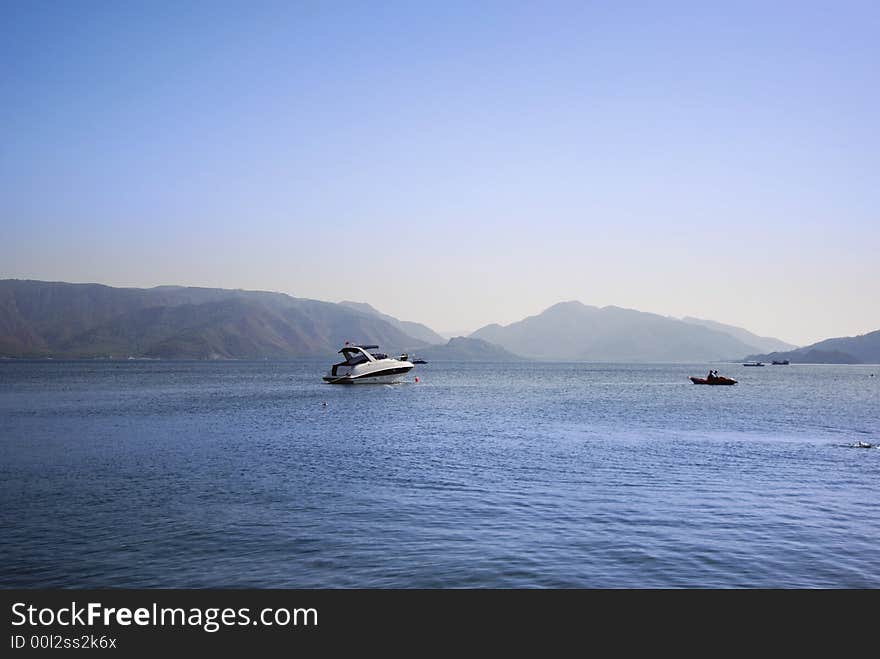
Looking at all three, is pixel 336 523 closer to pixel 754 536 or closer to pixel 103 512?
pixel 103 512

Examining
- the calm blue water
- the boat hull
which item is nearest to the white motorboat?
the boat hull

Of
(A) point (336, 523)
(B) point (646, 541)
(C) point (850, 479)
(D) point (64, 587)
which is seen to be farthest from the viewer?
(C) point (850, 479)

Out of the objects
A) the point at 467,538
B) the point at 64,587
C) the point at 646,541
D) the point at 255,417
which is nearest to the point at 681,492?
the point at 646,541

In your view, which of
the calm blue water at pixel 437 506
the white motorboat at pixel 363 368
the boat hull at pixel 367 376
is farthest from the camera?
the white motorboat at pixel 363 368

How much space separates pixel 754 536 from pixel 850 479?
1647 centimetres

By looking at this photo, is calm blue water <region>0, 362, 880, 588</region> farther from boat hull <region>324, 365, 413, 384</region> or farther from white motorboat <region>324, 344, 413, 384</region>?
white motorboat <region>324, 344, 413, 384</region>

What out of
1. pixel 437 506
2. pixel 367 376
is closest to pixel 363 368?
pixel 367 376

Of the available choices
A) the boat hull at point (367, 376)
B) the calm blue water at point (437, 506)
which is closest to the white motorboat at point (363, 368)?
the boat hull at point (367, 376)

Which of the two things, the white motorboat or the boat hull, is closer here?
the boat hull

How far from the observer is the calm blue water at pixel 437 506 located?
777 inches

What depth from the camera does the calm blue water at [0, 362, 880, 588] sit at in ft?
64.7

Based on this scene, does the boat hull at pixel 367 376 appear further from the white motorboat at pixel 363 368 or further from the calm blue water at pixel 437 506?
the calm blue water at pixel 437 506

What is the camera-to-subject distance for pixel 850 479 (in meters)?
35.6

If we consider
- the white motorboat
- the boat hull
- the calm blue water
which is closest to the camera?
the calm blue water
